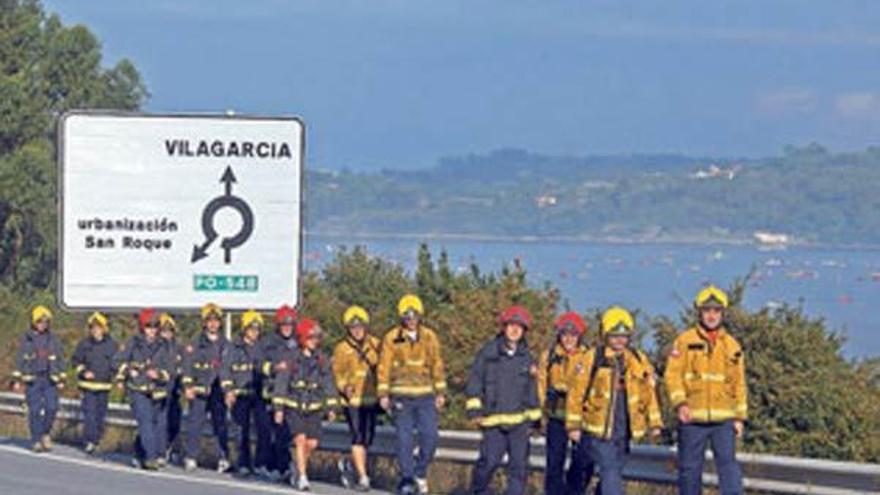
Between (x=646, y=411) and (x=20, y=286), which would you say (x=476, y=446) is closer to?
(x=646, y=411)

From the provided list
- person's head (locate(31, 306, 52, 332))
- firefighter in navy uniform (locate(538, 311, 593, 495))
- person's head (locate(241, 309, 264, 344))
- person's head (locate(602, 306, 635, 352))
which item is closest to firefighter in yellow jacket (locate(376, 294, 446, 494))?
firefighter in navy uniform (locate(538, 311, 593, 495))

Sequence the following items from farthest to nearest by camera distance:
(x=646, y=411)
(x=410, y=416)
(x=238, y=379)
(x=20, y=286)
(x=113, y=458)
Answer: (x=20, y=286)
(x=113, y=458)
(x=238, y=379)
(x=410, y=416)
(x=646, y=411)

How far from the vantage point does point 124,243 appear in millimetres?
29234

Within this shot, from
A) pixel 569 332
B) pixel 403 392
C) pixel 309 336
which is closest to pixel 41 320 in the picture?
pixel 309 336

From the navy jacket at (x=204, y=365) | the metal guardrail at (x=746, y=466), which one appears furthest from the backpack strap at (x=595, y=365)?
the navy jacket at (x=204, y=365)

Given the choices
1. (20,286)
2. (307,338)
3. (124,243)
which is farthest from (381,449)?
A: (20,286)

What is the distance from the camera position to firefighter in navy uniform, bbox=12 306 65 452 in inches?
1105

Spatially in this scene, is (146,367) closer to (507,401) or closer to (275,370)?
(275,370)

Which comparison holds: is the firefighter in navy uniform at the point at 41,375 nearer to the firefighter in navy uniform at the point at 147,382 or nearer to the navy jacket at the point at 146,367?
the firefighter in navy uniform at the point at 147,382

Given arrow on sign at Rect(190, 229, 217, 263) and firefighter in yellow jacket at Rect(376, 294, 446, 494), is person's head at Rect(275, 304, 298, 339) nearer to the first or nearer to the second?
firefighter in yellow jacket at Rect(376, 294, 446, 494)

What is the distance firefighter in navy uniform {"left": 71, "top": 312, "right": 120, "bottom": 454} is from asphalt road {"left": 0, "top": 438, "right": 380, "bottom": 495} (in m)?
0.70

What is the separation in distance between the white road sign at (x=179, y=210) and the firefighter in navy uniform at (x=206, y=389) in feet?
10.5

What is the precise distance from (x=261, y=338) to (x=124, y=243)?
4.93m

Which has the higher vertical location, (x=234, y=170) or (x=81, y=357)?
(x=234, y=170)
